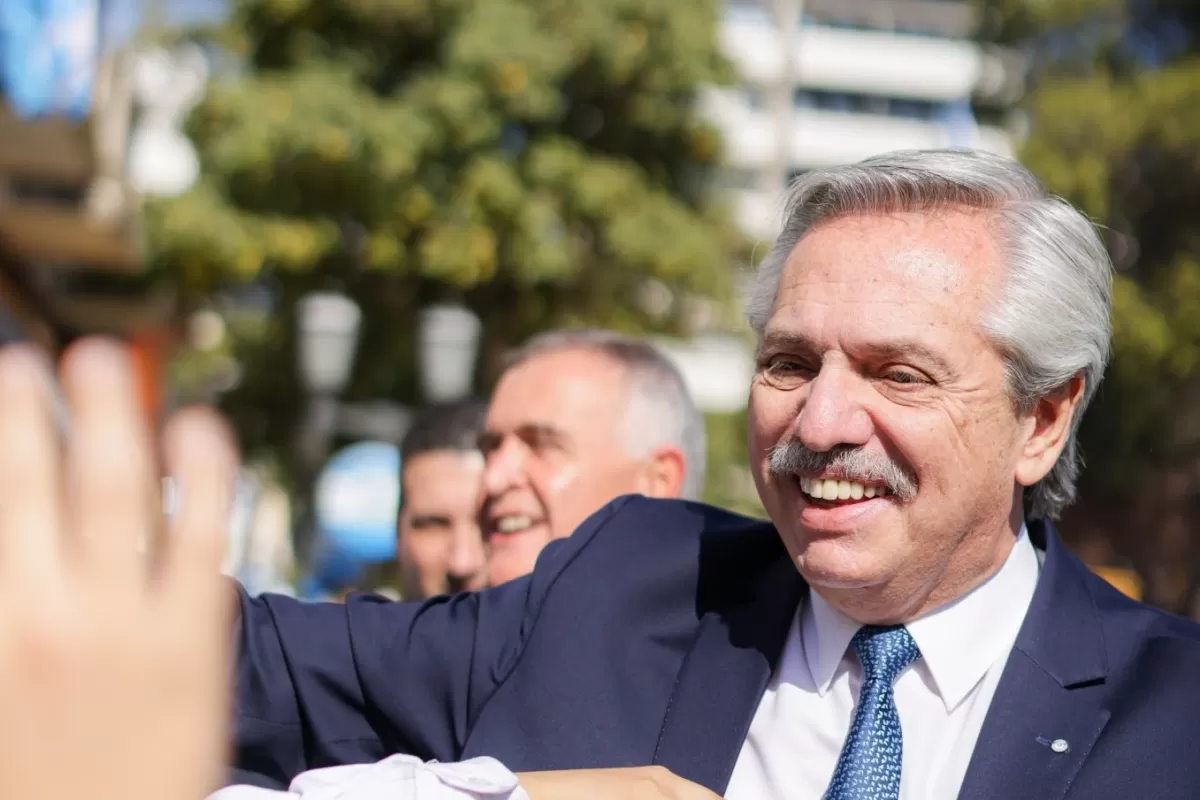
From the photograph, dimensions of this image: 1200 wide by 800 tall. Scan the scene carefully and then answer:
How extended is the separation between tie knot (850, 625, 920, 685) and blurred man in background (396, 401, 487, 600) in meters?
2.13

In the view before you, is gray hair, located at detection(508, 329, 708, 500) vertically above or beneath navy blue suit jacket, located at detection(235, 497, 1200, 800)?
above

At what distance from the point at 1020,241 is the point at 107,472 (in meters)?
1.73

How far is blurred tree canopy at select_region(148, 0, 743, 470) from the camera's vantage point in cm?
1291

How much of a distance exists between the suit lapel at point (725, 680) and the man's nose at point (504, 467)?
115 cm

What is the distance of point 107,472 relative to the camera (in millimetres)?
813

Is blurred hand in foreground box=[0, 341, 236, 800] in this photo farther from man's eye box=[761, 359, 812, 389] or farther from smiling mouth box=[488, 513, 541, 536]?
smiling mouth box=[488, 513, 541, 536]

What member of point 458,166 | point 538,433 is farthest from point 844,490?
point 458,166

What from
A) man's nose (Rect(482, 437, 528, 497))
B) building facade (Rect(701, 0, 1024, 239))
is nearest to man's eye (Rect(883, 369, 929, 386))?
man's nose (Rect(482, 437, 528, 497))

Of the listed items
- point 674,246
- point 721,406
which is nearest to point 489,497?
point 674,246

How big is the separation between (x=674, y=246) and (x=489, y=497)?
10469mm

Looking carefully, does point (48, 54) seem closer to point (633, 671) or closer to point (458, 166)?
point (633, 671)

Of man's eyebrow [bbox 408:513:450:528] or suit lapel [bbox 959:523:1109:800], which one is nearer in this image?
suit lapel [bbox 959:523:1109:800]

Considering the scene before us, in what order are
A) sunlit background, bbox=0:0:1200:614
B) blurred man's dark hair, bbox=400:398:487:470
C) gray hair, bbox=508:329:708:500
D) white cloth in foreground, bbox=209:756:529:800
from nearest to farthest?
white cloth in foreground, bbox=209:756:529:800
gray hair, bbox=508:329:708:500
blurred man's dark hair, bbox=400:398:487:470
sunlit background, bbox=0:0:1200:614

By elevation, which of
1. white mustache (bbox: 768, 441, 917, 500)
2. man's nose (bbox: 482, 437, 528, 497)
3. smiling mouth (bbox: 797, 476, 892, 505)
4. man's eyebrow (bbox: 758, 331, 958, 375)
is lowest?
man's nose (bbox: 482, 437, 528, 497)
